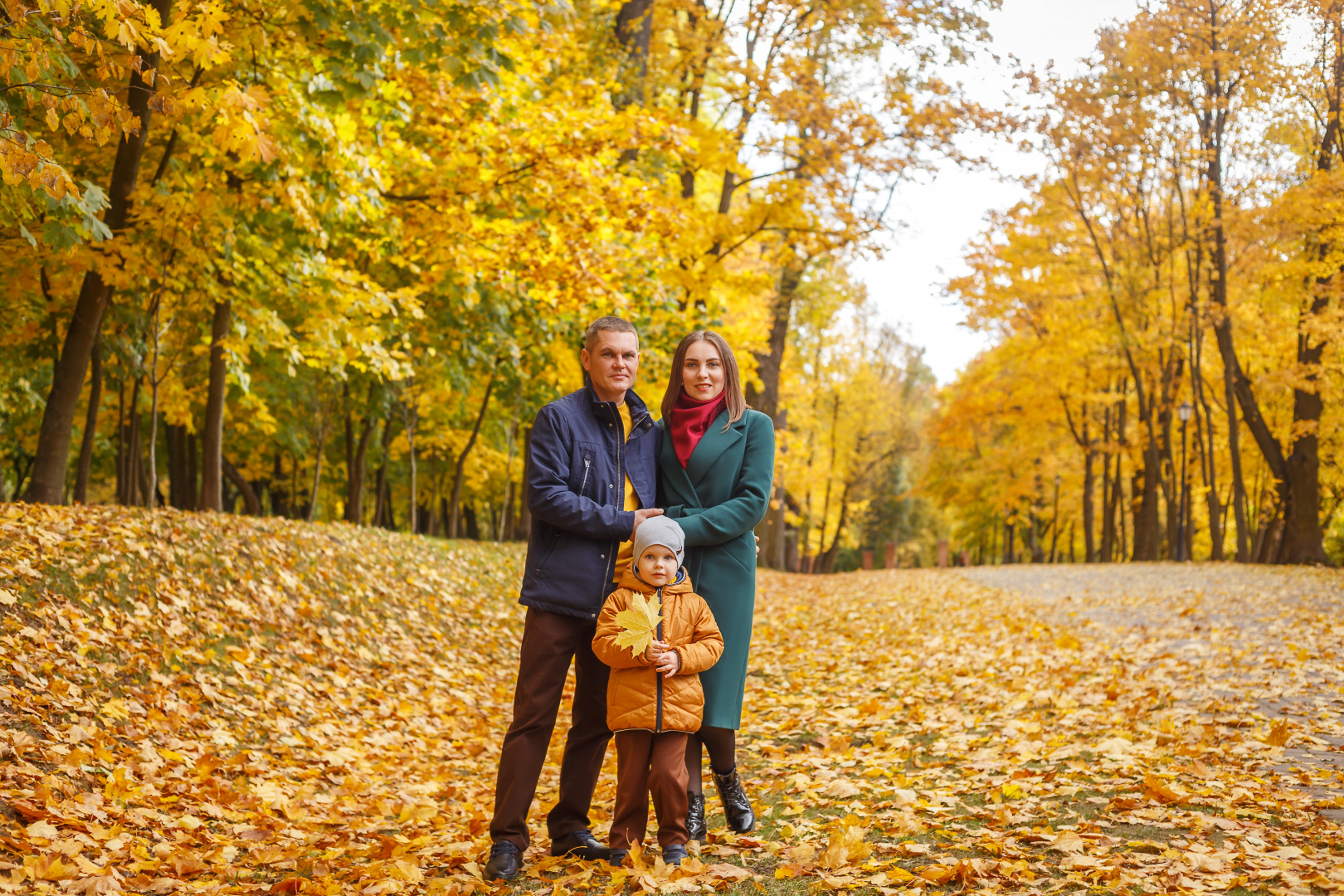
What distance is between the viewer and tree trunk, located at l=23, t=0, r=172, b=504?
8.39 meters

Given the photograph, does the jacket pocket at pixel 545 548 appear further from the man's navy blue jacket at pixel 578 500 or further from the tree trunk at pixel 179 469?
the tree trunk at pixel 179 469

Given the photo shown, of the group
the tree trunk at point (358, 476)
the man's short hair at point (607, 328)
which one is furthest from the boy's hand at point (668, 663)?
the tree trunk at point (358, 476)

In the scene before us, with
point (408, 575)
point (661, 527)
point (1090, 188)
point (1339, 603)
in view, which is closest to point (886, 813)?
point (661, 527)

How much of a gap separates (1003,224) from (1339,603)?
1559 cm

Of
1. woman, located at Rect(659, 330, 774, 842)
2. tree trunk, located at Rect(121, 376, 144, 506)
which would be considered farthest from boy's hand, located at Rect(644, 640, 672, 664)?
tree trunk, located at Rect(121, 376, 144, 506)

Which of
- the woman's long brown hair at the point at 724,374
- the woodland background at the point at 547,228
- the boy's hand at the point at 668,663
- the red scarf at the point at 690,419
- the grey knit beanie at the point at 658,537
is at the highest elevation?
the woodland background at the point at 547,228

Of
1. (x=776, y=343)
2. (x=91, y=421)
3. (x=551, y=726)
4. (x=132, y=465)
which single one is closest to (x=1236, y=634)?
(x=551, y=726)

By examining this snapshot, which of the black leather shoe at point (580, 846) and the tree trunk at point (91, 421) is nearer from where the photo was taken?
the black leather shoe at point (580, 846)

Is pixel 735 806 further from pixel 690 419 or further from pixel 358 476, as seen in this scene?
pixel 358 476

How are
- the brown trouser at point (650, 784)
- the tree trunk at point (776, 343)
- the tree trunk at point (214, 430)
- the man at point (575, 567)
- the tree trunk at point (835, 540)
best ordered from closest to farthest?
the brown trouser at point (650, 784), the man at point (575, 567), the tree trunk at point (214, 430), the tree trunk at point (776, 343), the tree trunk at point (835, 540)

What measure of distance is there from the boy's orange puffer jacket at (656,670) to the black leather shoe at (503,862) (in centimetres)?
64

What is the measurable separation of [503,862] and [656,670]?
0.99m

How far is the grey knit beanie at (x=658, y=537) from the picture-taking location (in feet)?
11.8

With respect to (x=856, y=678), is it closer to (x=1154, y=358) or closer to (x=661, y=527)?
(x=661, y=527)
